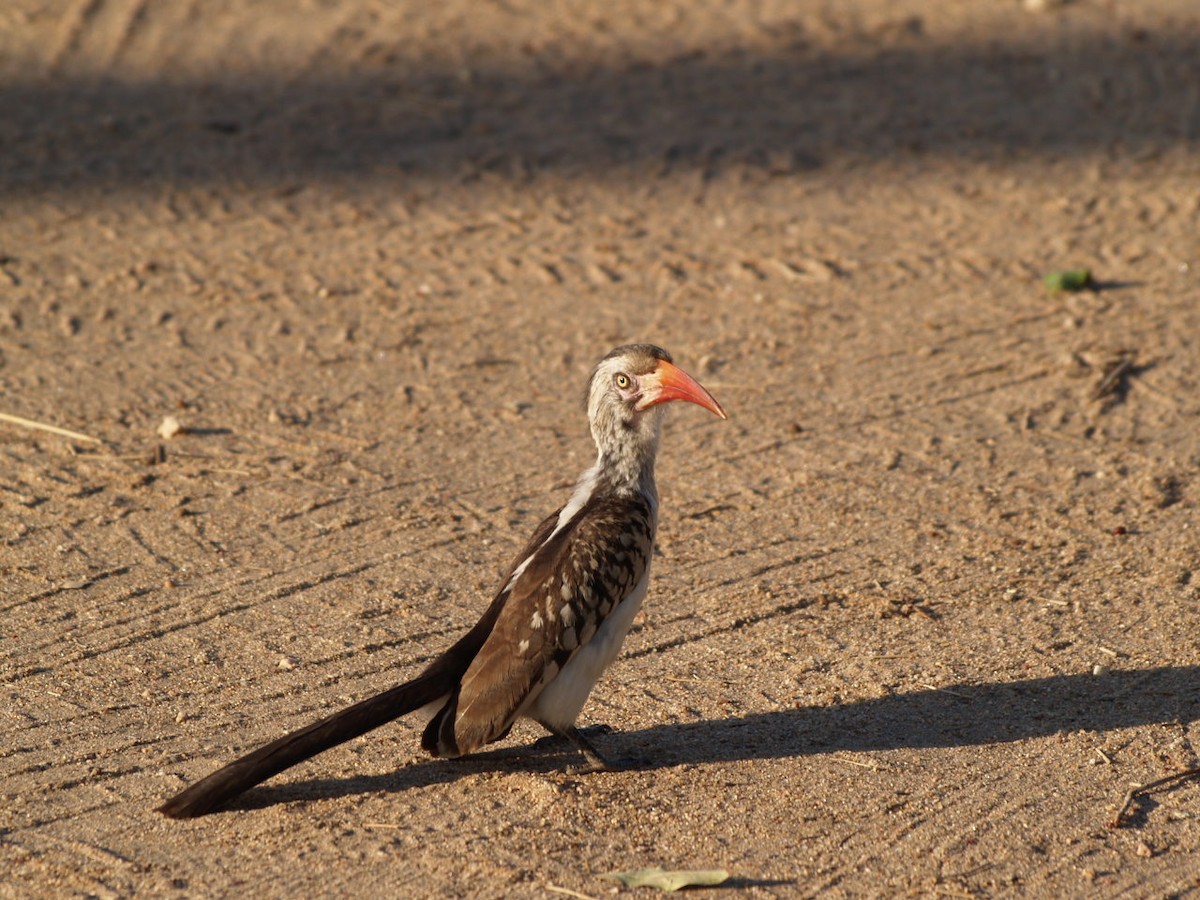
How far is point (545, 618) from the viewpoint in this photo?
4.66m

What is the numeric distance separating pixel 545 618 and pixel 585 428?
2.69 metres

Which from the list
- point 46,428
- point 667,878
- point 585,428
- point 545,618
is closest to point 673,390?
point 545,618

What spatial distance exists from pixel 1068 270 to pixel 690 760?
17.4 feet

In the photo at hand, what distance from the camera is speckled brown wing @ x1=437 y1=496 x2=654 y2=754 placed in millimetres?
4566

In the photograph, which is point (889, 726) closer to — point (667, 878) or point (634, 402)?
point (667, 878)

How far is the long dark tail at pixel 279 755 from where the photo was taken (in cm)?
429

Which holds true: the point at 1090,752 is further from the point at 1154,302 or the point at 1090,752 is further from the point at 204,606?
the point at 1154,302

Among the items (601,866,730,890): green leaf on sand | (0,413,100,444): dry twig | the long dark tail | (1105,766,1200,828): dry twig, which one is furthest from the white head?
(0,413,100,444): dry twig

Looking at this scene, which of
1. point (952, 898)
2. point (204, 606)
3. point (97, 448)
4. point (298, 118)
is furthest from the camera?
point (298, 118)

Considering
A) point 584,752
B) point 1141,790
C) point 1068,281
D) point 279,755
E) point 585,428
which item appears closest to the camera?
point 279,755

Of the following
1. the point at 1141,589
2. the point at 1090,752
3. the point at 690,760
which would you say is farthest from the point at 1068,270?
the point at 690,760

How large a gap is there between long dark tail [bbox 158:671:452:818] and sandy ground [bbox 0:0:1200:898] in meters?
0.11

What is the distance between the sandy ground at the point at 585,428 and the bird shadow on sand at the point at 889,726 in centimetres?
2

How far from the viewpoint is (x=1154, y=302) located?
27.9ft
